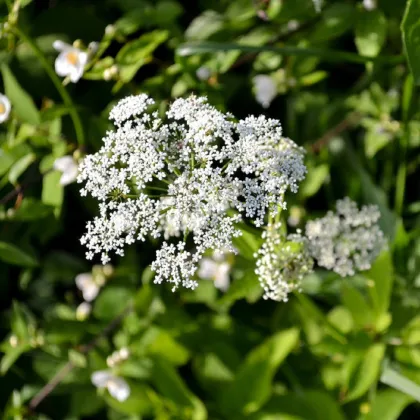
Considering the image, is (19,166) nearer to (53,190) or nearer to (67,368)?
(53,190)

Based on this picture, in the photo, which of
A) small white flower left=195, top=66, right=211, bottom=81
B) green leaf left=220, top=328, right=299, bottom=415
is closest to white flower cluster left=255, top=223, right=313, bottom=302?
green leaf left=220, top=328, right=299, bottom=415

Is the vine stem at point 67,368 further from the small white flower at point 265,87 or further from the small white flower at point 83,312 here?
the small white flower at point 265,87

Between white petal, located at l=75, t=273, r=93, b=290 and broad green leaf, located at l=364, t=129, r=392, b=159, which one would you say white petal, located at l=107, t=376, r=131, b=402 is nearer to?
white petal, located at l=75, t=273, r=93, b=290

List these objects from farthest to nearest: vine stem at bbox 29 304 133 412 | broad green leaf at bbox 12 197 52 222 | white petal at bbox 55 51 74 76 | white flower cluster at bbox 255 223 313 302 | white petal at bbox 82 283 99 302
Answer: white petal at bbox 82 283 99 302 → vine stem at bbox 29 304 133 412 → broad green leaf at bbox 12 197 52 222 → white petal at bbox 55 51 74 76 → white flower cluster at bbox 255 223 313 302

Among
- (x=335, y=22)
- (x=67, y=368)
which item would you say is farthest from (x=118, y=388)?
(x=335, y=22)

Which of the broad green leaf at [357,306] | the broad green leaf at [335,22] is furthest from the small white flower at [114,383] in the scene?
the broad green leaf at [335,22]
